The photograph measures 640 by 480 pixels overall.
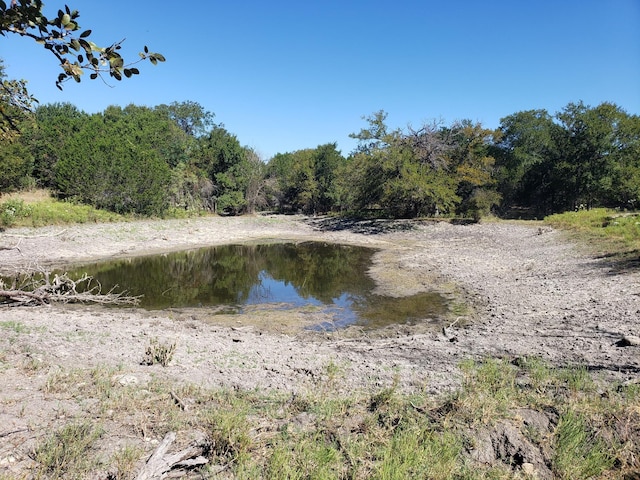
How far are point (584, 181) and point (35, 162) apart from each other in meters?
49.2

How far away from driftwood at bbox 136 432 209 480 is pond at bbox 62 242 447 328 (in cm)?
701

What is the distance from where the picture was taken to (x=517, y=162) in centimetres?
4159

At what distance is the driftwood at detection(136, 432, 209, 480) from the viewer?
3.15 m

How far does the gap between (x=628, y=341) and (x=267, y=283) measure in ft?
41.9

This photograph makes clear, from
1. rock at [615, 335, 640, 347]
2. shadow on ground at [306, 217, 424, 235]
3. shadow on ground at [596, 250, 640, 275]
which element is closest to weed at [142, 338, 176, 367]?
rock at [615, 335, 640, 347]

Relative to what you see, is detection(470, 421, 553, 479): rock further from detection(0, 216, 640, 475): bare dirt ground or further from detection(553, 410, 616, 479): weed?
detection(0, 216, 640, 475): bare dirt ground

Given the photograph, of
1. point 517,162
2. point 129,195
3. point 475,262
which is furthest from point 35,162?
point 517,162

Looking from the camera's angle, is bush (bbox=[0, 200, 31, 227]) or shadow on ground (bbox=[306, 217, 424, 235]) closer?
bush (bbox=[0, 200, 31, 227])

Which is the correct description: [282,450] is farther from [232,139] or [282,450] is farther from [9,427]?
[232,139]

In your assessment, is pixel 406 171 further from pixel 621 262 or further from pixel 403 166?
pixel 621 262

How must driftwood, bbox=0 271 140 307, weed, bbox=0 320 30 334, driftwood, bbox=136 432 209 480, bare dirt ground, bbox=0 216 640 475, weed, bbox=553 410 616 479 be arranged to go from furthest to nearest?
weed, bbox=0 320 30 334 → bare dirt ground, bbox=0 216 640 475 → driftwood, bbox=0 271 140 307 → weed, bbox=553 410 616 479 → driftwood, bbox=136 432 209 480

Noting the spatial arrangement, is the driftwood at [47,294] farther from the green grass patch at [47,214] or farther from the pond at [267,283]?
the green grass patch at [47,214]

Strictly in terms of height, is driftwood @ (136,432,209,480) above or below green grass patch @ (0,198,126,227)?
below

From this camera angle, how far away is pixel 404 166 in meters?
31.2
